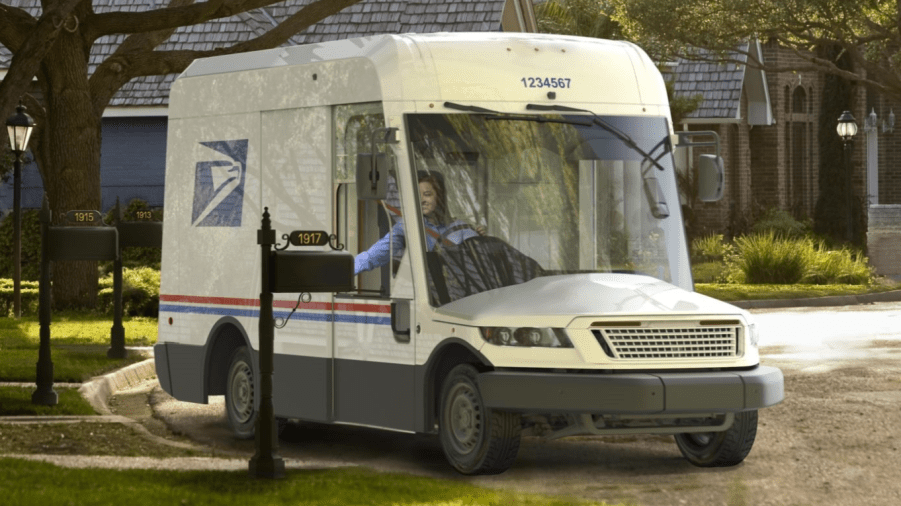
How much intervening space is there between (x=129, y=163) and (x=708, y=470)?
81.4ft

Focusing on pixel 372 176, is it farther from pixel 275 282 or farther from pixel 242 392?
pixel 242 392

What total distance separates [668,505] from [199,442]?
4.27m

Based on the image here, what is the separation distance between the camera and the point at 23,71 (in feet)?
47.5

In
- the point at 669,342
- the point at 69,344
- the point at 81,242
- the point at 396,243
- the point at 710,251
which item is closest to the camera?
the point at 669,342

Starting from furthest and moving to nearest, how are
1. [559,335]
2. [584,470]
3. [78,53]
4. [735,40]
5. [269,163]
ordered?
[735,40]
[78,53]
[269,163]
[584,470]
[559,335]

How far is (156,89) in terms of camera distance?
1315 inches

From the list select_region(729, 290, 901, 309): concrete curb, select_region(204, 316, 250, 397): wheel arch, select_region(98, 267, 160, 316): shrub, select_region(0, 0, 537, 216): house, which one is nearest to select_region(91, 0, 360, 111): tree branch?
select_region(98, 267, 160, 316): shrub

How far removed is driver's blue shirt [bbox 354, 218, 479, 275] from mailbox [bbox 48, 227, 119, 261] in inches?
150

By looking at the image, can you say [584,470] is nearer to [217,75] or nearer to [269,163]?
[269,163]

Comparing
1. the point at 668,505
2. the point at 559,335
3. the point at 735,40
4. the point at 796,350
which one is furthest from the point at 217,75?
the point at 735,40

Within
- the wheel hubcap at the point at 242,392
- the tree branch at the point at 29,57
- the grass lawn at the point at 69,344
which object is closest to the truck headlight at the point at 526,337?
the wheel hubcap at the point at 242,392

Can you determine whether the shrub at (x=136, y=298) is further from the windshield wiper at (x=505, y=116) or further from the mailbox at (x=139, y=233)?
the windshield wiper at (x=505, y=116)

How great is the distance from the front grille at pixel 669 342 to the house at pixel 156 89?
76.7 ft

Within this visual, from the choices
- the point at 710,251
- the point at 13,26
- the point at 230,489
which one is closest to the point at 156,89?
the point at 13,26
